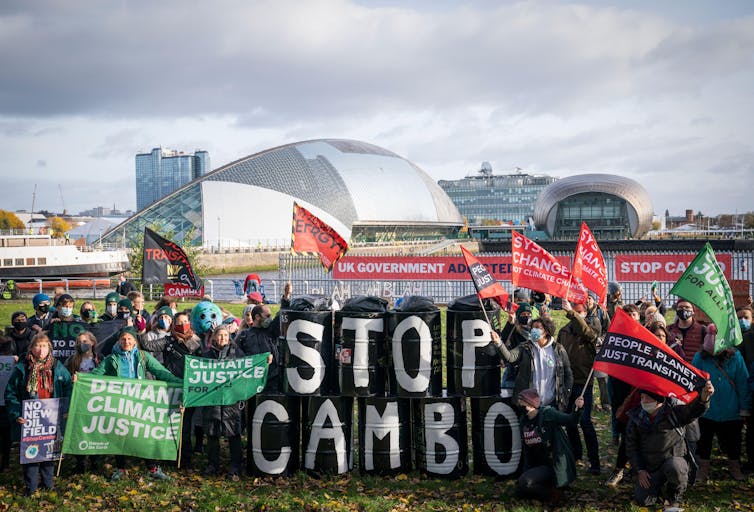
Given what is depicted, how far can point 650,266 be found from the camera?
20.9 meters

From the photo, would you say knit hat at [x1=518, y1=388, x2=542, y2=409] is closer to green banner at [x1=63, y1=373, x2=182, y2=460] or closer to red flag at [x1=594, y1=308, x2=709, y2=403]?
red flag at [x1=594, y1=308, x2=709, y2=403]

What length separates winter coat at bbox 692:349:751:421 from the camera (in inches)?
271

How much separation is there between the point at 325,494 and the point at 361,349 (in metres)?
1.48

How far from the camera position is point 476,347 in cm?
711

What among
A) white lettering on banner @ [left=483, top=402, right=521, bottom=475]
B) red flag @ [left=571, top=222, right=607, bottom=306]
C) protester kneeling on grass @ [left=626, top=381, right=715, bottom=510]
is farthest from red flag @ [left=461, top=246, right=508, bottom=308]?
red flag @ [left=571, top=222, right=607, bottom=306]

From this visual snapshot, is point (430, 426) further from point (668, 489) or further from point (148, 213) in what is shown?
point (148, 213)

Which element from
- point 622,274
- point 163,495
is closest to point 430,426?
point 163,495

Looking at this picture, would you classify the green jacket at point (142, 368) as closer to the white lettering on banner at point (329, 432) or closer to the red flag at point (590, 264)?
the white lettering on banner at point (329, 432)

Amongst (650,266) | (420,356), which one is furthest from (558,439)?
(650,266)

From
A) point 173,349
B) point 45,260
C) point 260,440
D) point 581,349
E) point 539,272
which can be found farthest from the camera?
point 45,260

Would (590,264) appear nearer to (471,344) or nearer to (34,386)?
(471,344)

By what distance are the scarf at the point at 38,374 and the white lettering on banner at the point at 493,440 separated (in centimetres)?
457

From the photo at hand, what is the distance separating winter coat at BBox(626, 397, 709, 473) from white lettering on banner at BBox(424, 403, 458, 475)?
5.77 feet

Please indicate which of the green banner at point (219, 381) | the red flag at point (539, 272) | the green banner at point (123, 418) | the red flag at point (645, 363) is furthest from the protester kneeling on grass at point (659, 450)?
the green banner at point (123, 418)
